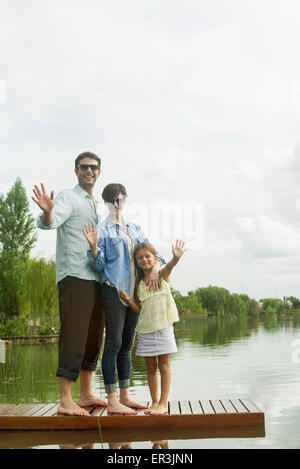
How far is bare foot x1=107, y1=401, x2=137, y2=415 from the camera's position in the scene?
175 inches

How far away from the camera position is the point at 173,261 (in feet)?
14.0

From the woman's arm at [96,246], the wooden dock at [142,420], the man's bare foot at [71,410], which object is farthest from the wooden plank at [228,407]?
the woman's arm at [96,246]

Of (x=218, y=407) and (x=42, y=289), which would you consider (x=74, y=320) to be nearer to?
(x=218, y=407)

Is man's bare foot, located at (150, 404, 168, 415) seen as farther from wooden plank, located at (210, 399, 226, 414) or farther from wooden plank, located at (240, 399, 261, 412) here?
wooden plank, located at (240, 399, 261, 412)

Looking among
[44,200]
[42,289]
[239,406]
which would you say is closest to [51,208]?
[44,200]

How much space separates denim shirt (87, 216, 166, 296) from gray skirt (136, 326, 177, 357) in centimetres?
39

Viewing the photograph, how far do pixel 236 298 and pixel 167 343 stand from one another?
162 ft

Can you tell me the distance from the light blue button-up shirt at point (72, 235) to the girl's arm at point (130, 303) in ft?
1.00

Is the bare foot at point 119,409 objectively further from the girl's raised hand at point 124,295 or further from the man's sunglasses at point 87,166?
the man's sunglasses at point 87,166

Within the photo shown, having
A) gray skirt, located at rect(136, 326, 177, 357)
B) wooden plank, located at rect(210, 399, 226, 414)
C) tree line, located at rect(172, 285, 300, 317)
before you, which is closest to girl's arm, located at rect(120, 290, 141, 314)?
gray skirt, located at rect(136, 326, 177, 357)

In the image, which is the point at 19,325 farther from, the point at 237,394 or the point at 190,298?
the point at 190,298

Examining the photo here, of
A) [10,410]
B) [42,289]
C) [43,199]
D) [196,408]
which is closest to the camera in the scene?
[43,199]

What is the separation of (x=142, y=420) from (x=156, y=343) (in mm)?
597
